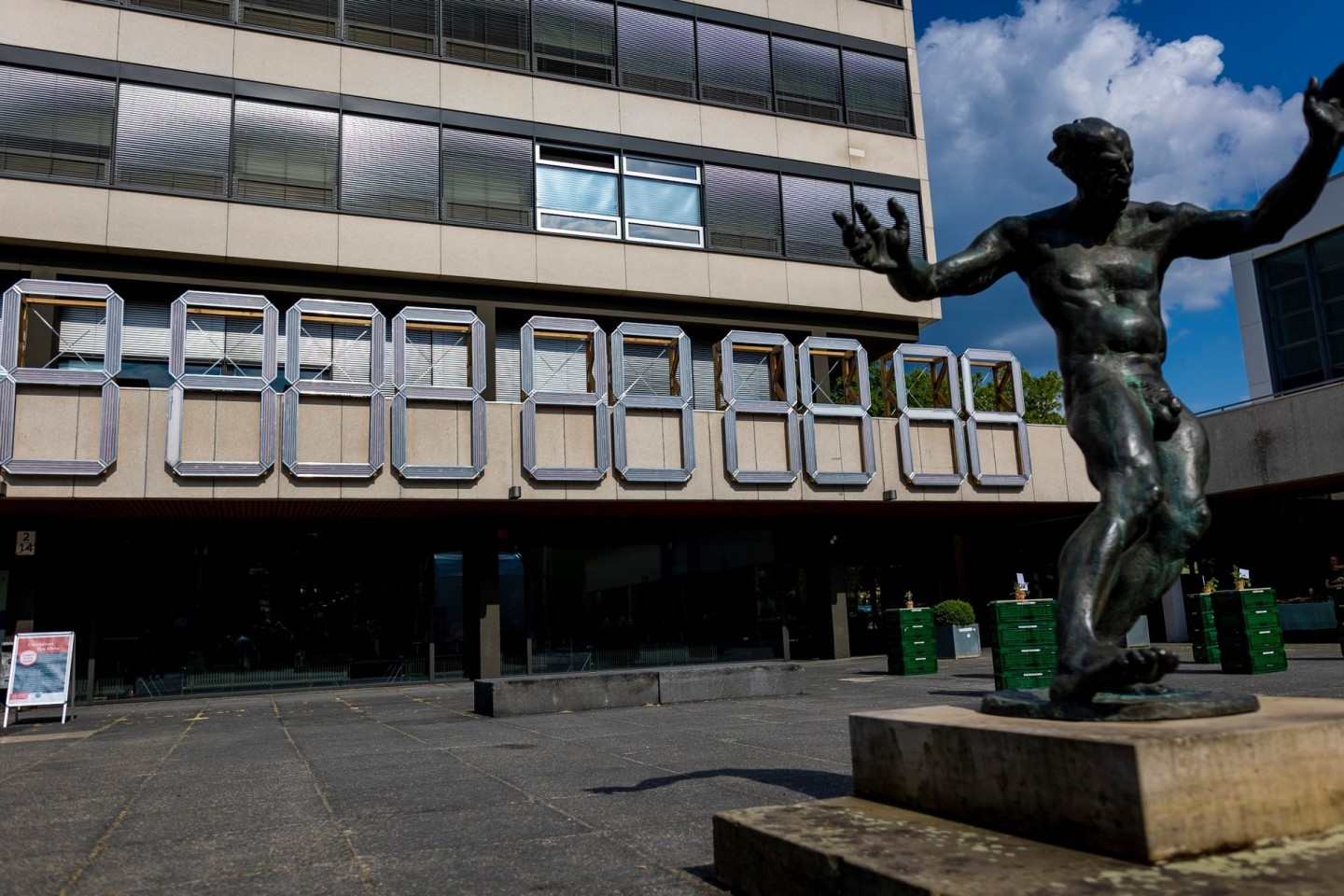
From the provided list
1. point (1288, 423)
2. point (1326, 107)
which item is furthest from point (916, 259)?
point (1288, 423)

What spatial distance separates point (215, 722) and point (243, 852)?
Answer: 33.3 ft

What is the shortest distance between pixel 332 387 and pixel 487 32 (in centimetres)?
Result: 932

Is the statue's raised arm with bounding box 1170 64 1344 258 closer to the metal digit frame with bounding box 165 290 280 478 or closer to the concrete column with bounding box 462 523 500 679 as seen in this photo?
the metal digit frame with bounding box 165 290 280 478

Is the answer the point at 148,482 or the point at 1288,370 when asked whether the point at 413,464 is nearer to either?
the point at 148,482

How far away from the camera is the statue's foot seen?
331cm

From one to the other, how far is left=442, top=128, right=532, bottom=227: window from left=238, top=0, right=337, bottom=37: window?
3.32 meters


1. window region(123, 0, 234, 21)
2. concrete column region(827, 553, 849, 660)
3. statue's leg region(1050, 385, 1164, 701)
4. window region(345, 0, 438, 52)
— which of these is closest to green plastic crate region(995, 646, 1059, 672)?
concrete column region(827, 553, 849, 660)

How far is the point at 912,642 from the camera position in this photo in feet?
60.3

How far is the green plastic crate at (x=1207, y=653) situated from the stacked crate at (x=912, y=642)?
4530 millimetres

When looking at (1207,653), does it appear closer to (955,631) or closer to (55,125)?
(955,631)

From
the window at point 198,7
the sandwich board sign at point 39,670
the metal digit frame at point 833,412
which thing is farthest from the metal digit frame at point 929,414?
the sandwich board sign at point 39,670

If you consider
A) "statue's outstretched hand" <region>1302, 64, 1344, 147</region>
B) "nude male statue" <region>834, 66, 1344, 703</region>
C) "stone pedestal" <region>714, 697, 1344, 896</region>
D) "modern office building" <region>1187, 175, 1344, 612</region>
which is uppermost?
"modern office building" <region>1187, 175, 1344, 612</region>

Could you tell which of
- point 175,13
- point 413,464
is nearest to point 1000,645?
point 413,464

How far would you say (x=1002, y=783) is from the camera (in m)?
3.35
